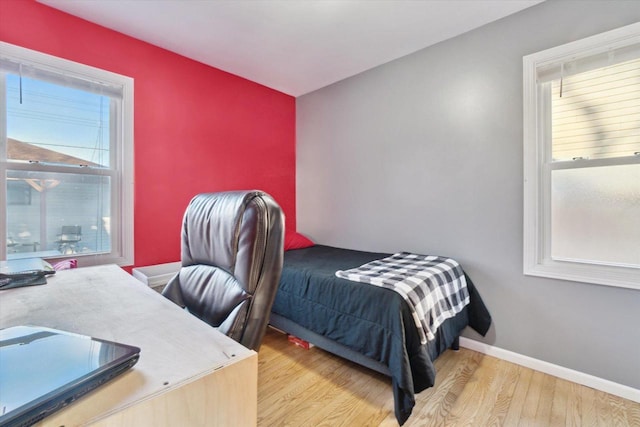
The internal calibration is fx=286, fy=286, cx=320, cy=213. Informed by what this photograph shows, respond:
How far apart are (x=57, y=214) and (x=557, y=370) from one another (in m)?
3.51

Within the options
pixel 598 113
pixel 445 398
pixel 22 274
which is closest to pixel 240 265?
pixel 22 274

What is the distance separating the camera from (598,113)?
1.81 meters

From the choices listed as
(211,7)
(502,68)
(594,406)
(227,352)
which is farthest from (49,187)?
(594,406)

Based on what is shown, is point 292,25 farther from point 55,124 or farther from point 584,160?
point 584,160

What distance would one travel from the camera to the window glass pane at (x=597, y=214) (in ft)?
5.60

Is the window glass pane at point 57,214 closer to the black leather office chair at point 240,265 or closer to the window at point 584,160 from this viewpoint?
the black leather office chair at point 240,265

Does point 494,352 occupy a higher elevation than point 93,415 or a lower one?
lower

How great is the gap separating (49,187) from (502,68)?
10.8ft

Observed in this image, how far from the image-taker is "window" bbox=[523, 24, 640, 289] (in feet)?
5.58

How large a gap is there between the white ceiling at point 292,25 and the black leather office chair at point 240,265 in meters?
1.55

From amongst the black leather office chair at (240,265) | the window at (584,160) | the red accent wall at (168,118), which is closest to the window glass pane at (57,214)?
the red accent wall at (168,118)

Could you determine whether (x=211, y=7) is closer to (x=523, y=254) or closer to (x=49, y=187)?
(x=49, y=187)

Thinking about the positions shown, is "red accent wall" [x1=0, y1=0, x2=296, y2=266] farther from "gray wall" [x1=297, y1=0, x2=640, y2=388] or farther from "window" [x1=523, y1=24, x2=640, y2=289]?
"window" [x1=523, y1=24, x2=640, y2=289]

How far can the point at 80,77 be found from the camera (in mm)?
2029
